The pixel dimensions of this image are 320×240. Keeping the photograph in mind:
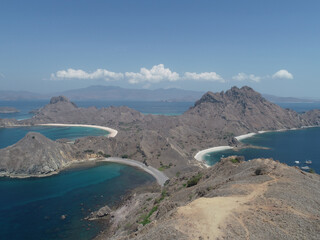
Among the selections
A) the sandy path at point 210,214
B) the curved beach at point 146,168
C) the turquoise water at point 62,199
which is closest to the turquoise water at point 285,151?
the curved beach at point 146,168

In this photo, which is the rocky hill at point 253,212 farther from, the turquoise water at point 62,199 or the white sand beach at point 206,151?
the white sand beach at point 206,151

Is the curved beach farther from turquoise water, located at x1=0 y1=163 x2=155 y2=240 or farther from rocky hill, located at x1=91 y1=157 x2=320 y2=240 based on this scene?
rocky hill, located at x1=91 y1=157 x2=320 y2=240

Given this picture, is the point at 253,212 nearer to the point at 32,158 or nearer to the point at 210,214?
the point at 210,214

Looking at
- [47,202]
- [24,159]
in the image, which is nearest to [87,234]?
[47,202]

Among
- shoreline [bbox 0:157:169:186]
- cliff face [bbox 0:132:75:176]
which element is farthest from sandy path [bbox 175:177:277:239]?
cliff face [bbox 0:132:75:176]

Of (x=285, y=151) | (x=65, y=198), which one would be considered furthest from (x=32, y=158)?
(x=285, y=151)

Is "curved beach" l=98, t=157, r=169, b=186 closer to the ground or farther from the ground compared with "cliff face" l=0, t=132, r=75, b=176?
closer to the ground

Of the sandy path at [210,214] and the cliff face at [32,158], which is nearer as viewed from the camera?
the sandy path at [210,214]
